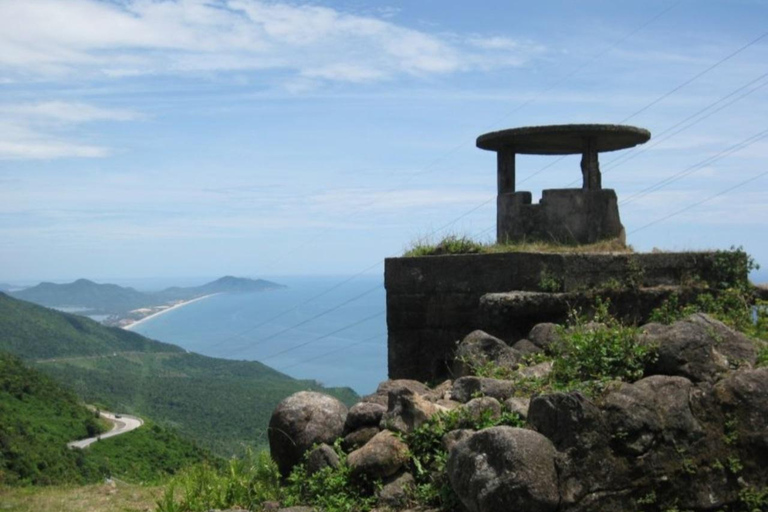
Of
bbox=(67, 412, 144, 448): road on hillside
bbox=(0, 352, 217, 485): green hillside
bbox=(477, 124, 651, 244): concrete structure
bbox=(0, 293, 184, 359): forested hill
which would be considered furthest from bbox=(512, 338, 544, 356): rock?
bbox=(0, 293, 184, 359): forested hill

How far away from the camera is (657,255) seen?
10.2 meters

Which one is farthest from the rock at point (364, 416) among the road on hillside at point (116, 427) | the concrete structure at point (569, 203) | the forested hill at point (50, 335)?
the forested hill at point (50, 335)

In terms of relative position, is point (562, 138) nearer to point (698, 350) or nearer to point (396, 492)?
point (698, 350)

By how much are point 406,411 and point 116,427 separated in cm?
4263

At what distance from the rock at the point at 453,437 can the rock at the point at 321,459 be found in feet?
3.15

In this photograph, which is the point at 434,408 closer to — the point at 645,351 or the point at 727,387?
the point at 645,351

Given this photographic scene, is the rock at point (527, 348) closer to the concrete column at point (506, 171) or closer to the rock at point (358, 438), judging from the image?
the rock at point (358, 438)

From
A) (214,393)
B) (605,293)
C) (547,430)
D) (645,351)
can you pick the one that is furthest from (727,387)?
(214,393)

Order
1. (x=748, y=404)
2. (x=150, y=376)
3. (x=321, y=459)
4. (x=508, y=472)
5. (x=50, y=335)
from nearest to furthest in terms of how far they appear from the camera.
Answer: (x=508, y=472), (x=748, y=404), (x=321, y=459), (x=150, y=376), (x=50, y=335)

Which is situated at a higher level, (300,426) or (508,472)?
(508,472)

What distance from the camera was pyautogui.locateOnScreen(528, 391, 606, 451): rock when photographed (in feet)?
17.7

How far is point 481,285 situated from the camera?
34.3ft

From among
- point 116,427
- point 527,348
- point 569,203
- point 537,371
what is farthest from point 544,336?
point 116,427

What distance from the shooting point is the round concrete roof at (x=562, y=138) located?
11.2 m
